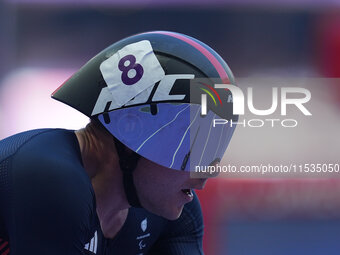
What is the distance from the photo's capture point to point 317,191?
13.8 feet

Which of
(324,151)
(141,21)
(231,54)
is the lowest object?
(324,151)

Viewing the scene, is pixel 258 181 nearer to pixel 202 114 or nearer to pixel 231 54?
pixel 231 54

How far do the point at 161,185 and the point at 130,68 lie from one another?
0.34m

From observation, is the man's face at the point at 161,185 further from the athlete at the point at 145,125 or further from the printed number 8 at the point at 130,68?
the printed number 8 at the point at 130,68

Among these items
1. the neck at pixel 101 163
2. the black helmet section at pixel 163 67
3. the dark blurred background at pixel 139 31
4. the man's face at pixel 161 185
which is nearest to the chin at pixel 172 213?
the man's face at pixel 161 185

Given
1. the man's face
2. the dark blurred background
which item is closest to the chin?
the man's face

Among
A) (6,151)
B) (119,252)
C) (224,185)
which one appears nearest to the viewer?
(6,151)

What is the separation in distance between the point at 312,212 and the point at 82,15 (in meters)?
3.02

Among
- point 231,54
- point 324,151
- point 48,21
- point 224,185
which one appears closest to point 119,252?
point 224,185

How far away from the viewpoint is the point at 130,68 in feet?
4.92

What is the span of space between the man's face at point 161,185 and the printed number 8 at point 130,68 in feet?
0.73

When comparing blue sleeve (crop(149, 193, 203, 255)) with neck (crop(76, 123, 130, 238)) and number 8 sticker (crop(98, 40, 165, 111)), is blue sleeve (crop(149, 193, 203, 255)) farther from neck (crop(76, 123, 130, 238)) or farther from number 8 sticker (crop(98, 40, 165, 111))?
number 8 sticker (crop(98, 40, 165, 111))

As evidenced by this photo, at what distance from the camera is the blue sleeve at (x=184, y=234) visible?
1.98m

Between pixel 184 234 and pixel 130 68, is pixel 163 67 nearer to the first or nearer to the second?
pixel 130 68
